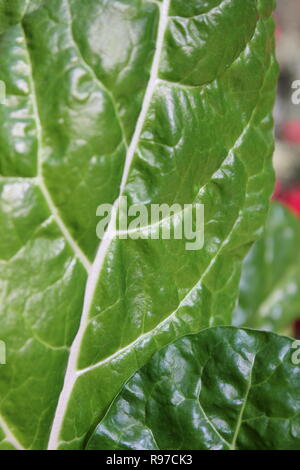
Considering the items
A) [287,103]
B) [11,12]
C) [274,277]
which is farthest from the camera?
[287,103]

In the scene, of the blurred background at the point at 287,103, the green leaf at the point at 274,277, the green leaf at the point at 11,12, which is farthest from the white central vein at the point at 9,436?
the blurred background at the point at 287,103

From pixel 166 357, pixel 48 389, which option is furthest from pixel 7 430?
pixel 166 357

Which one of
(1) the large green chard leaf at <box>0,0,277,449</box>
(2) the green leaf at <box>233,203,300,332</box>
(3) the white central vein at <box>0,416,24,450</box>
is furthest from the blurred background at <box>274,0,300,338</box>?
(3) the white central vein at <box>0,416,24,450</box>

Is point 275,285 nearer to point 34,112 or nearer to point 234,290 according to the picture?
point 234,290

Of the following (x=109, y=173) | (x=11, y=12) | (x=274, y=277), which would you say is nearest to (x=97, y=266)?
(x=109, y=173)

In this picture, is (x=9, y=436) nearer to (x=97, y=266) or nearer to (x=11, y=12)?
(x=97, y=266)
